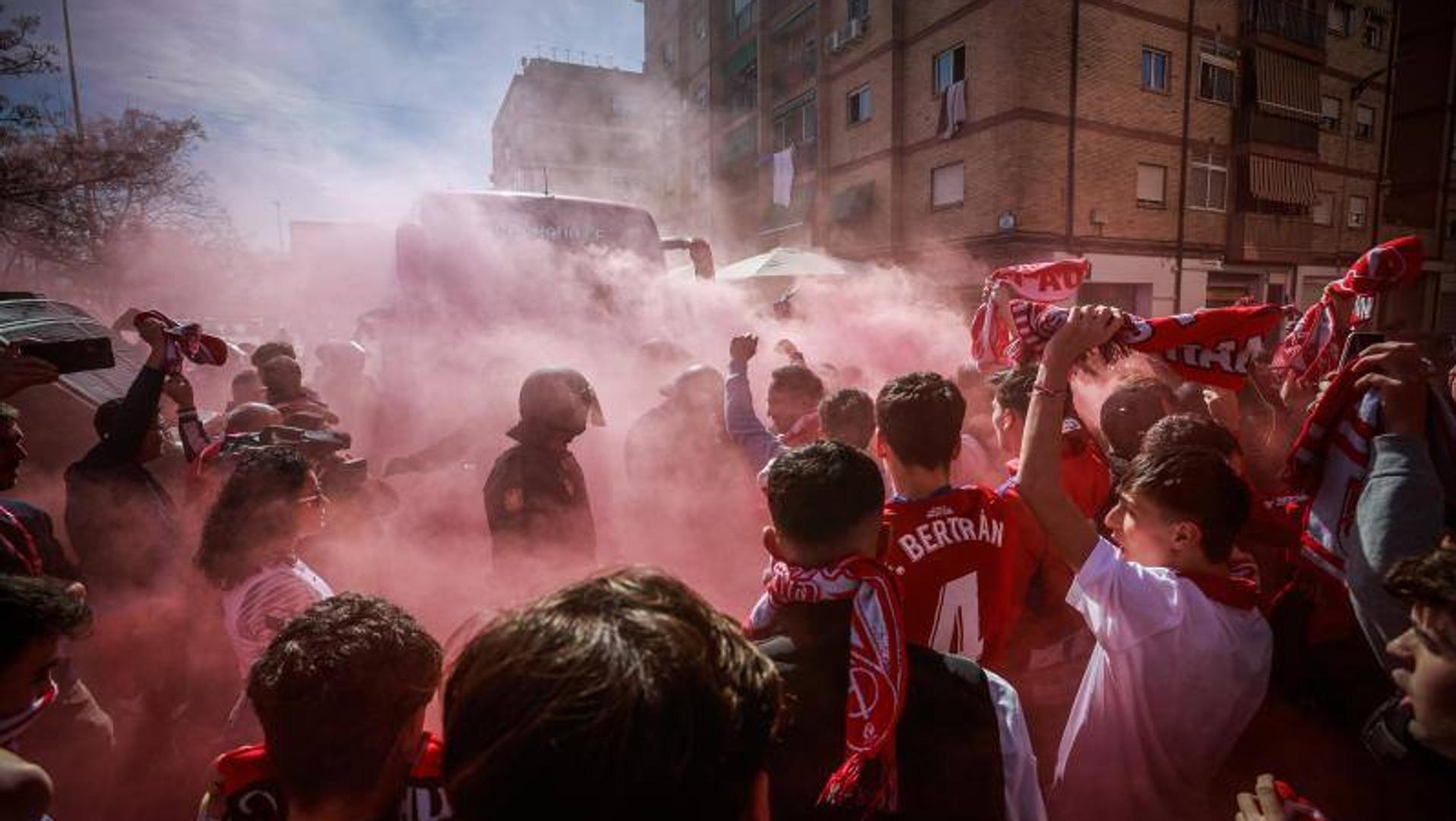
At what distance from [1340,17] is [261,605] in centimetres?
3040

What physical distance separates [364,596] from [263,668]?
0.22 metres

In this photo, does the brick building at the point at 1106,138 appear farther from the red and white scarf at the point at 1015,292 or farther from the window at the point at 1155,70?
the red and white scarf at the point at 1015,292

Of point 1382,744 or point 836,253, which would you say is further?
point 836,253

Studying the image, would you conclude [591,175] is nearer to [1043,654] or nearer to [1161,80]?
[1161,80]

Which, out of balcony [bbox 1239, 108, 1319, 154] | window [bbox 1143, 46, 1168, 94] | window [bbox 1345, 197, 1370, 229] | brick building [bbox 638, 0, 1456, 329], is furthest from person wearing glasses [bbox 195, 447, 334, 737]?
window [bbox 1345, 197, 1370, 229]

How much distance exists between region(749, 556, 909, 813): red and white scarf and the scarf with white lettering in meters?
1.96

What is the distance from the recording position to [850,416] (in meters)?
3.36

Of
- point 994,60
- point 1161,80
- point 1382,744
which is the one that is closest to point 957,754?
point 1382,744

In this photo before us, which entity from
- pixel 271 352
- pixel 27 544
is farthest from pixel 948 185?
pixel 27 544

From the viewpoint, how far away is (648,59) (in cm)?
3631

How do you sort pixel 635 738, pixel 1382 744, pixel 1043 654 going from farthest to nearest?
pixel 1043 654 < pixel 1382 744 < pixel 635 738

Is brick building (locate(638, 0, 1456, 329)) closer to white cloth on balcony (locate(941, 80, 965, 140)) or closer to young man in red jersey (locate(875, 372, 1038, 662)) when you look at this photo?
white cloth on balcony (locate(941, 80, 965, 140))

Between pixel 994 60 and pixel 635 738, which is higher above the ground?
pixel 994 60

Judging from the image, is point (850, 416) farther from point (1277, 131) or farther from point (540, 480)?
point (1277, 131)
